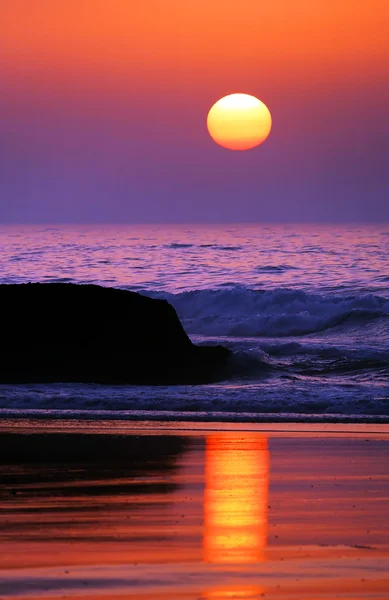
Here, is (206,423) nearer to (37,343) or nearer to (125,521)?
(37,343)

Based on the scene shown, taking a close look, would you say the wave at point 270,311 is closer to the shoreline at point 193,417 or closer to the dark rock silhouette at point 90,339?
the dark rock silhouette at point 90,339

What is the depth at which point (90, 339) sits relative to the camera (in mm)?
16828

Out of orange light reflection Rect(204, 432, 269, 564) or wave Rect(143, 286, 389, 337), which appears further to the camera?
Answer: wave Rect(143, 286, 389, 337)

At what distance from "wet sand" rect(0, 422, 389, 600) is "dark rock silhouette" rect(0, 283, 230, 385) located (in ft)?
14.2

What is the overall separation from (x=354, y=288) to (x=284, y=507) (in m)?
32.1

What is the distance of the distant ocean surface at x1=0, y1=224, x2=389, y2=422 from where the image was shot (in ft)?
48.5

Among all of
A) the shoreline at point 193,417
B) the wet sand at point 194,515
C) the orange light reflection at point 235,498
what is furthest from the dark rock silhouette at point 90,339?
the orange light reflection at point 235,498

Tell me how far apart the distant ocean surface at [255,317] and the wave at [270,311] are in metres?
0.04

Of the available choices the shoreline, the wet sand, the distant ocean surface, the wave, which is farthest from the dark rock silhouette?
the wave

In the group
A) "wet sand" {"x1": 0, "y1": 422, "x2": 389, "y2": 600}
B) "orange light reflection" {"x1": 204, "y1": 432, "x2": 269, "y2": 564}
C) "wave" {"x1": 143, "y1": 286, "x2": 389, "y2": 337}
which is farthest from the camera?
"wave" {"x1": 143, "y1": 286, "x2": 389, "y2": 337}

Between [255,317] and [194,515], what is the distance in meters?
24.5

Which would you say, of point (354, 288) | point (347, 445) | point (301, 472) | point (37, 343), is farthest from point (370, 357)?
point (354, 288)

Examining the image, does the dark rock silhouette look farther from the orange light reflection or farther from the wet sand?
the orange light reflection

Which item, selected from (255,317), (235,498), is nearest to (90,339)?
(235,498)
